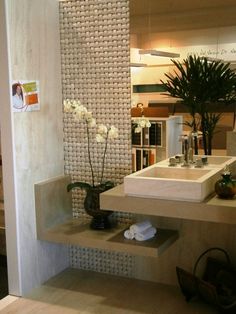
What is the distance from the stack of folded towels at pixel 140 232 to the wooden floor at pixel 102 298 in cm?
42

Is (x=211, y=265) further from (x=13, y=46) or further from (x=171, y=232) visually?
(x=13, y=46)

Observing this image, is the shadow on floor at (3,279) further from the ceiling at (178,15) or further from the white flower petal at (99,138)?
the ceiling at (178,15)

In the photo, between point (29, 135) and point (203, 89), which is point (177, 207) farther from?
point (29, 135)

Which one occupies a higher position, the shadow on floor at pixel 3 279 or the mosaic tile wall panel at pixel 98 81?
the mosaic tile wall panel at pixel 98 81

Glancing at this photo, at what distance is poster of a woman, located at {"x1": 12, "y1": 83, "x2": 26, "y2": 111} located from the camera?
8.82 feet

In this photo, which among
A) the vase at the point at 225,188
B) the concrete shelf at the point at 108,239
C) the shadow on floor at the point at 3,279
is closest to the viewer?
the vase at the point at 225,188

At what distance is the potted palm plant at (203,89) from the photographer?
2.77 meters

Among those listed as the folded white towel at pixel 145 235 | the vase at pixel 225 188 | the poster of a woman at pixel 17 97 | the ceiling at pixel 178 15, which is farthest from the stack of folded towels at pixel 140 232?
the ceiling at pixel 178 15

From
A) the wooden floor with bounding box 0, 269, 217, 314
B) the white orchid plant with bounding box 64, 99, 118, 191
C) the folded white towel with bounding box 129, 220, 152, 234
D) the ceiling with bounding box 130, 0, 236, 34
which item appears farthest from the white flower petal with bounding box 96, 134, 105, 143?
the wooden floor with bounding box 0, 269, 217, 314

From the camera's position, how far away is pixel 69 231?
2932 mm

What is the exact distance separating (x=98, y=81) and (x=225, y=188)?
1185 mm

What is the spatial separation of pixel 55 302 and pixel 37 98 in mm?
1321

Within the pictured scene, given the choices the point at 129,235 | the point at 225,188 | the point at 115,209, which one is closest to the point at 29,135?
the point at 115,209

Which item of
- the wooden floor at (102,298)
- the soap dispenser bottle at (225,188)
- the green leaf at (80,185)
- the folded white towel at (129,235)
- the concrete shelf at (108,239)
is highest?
the soap dispenser bottle at (225,188)
